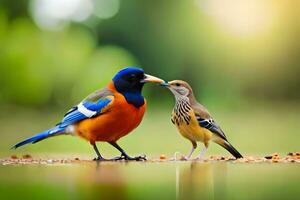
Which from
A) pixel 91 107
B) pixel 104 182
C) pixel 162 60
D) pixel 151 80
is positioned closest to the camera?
pixel 104 182

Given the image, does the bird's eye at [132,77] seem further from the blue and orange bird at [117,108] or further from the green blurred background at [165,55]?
the green blurred background at [165,55]

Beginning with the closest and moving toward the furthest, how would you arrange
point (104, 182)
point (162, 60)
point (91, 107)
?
point (104, 182)
point (91, 107)
point (162, 60)

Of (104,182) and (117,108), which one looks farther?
(117,108)

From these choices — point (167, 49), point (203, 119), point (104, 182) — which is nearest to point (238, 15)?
point (167, 49)

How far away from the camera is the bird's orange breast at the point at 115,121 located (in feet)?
7.68

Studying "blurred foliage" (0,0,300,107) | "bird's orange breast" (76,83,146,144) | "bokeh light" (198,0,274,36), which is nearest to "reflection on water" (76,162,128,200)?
"bird's orange breast" (76,83,146,144)

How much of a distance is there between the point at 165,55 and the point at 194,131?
2.00 m

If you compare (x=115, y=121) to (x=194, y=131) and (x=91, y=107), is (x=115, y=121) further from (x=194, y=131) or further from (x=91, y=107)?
(x=194, y=131)

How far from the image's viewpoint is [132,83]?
7.77 feet

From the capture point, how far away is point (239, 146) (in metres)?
3.19

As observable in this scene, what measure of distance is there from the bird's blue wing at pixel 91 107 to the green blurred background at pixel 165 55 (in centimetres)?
129

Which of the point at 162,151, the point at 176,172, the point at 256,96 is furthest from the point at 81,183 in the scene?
the point at 256,96

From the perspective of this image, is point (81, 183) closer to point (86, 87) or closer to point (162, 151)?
point (162, 151)

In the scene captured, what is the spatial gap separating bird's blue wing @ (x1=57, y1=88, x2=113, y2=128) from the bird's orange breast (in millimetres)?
20
